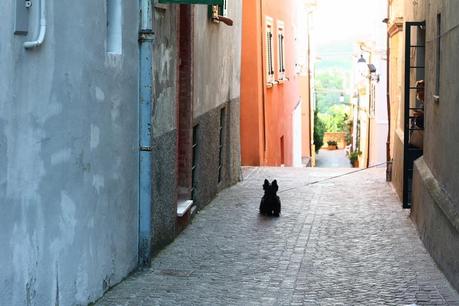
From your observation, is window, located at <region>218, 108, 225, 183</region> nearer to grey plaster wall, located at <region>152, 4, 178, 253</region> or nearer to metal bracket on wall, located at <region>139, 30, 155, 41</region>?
grey plaster wall, located at <region>152, 4, 178, 253</region>

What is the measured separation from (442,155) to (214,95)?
6496 mm

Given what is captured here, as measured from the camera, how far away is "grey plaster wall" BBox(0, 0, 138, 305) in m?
7.09

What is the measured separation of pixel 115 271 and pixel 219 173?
9.17 meters

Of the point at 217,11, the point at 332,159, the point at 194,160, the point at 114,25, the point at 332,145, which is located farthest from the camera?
the point at 332,145

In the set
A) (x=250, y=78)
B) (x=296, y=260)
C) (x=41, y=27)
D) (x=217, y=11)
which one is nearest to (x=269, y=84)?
(x=250, y=78)

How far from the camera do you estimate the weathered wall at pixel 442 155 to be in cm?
1086

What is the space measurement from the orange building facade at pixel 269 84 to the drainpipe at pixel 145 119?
13401mm

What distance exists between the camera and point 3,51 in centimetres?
688

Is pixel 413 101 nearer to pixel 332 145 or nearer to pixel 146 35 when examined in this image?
pixel 146 35

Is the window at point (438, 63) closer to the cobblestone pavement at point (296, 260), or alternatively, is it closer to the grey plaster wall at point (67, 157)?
the cobblestone pavement at point (296, 260)

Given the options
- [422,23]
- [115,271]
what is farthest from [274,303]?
[422,23]

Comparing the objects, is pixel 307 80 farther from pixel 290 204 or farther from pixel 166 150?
pixel 166 150

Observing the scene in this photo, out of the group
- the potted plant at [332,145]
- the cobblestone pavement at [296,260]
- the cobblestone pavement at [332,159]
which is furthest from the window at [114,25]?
the potted plant at [332,145]

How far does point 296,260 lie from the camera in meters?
12.4
